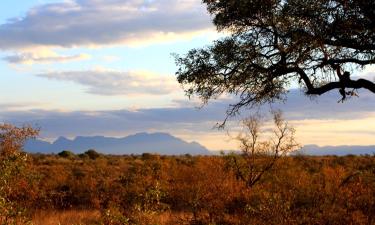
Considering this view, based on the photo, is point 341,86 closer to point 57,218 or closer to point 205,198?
point 205,198

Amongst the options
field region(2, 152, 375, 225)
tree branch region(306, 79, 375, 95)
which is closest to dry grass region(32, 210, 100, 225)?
field region(2, 152, 375, 225)

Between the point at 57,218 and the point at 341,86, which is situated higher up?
the point at 341,86

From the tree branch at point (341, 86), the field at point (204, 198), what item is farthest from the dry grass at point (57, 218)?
the tree branch at point (341, 86)

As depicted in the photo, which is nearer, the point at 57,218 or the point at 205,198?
the point at 57,218

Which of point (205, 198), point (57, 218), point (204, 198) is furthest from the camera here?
point (205, 198)

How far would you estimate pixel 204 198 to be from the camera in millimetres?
22062

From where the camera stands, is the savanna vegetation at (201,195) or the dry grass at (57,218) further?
the dry grass at (57,218)

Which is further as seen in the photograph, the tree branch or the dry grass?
the dry grass

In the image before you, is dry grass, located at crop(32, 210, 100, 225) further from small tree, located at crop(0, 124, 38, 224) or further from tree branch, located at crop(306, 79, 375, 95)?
tree branch, located at crop(306, 79, 375, 95)

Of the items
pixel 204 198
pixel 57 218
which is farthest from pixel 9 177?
pixel 204 198

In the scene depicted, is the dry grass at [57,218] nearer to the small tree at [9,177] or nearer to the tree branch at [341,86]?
the small tree at [9,177]

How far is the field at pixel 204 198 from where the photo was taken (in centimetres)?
1727

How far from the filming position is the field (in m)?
17.3

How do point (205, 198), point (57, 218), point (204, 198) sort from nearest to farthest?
1. point (57, 218)
2. point (204, 198)
3. point (205, 198)
